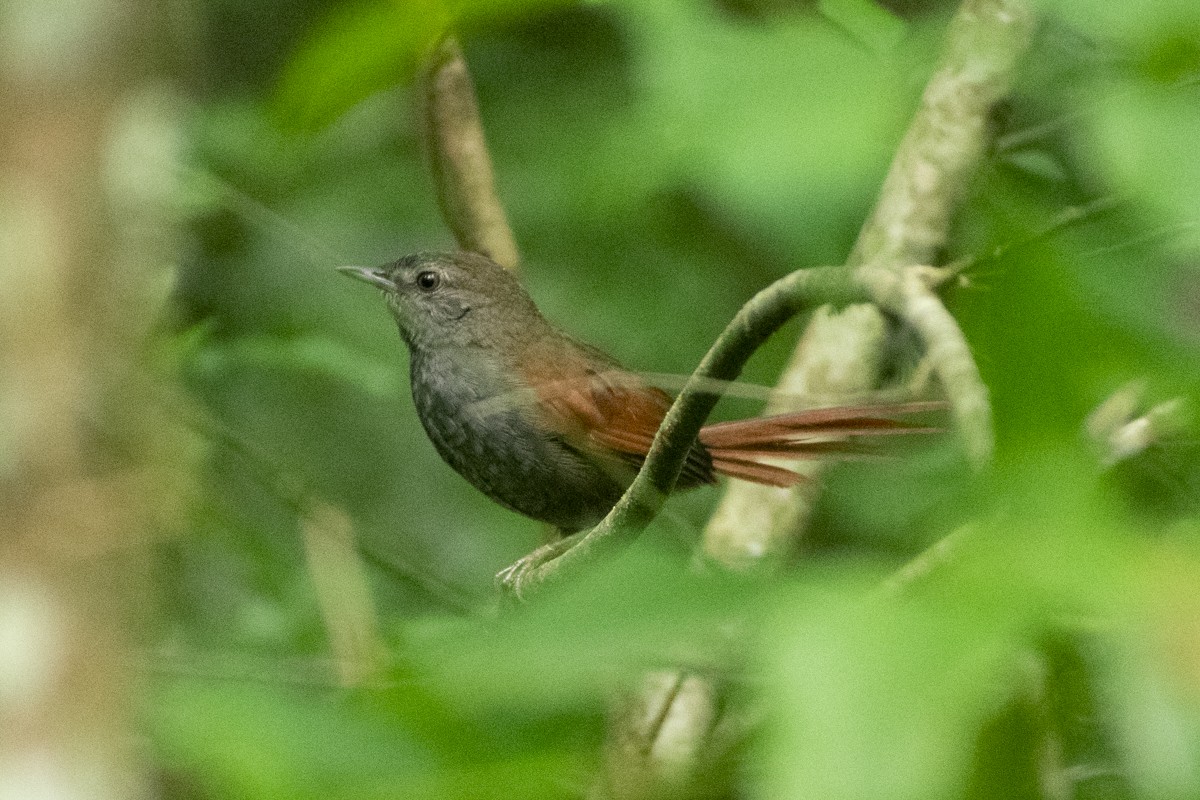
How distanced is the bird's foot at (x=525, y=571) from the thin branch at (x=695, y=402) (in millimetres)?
144

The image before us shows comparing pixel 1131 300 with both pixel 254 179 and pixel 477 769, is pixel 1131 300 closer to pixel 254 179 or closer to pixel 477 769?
pixel 477 769

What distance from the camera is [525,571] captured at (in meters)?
3.45

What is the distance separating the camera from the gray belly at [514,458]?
3627 millimetres

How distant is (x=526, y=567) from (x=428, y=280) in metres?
0.99

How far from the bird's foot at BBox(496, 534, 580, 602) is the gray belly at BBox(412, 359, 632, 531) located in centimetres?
14

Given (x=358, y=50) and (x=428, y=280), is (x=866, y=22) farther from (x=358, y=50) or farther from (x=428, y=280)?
(x=428, y=280)

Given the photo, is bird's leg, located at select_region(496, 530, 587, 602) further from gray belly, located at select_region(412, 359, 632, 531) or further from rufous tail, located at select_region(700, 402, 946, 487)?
rufous tail, located at select_region(700, 402, 946, 487)

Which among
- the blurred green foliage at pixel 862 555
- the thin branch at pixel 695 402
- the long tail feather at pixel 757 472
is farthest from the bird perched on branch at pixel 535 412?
the thin branch at pixel 695 402

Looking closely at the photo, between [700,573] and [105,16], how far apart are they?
3.65ft

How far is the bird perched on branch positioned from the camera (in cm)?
334

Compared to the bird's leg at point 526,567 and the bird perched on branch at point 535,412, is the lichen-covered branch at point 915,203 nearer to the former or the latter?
the bird perched on branch at point 535,412

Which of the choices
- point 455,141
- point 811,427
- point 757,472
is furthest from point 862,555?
point 455,141

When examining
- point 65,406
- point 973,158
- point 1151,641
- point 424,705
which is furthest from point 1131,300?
point 973,158

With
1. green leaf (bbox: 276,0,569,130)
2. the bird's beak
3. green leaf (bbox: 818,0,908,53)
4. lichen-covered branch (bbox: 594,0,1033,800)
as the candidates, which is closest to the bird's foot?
lichen-covered branch (bbox: 594,0,1033,800)
